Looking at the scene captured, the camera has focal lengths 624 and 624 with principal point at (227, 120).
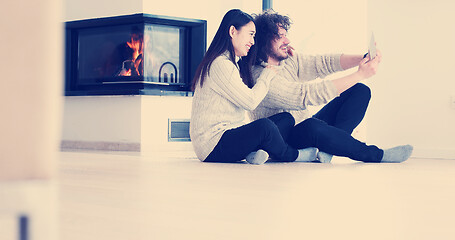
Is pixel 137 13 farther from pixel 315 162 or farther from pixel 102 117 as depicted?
pixel 315 162

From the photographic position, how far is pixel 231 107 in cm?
308

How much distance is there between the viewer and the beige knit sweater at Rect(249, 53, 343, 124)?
9.84 feet

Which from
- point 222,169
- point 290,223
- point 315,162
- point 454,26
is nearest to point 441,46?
point 454,26

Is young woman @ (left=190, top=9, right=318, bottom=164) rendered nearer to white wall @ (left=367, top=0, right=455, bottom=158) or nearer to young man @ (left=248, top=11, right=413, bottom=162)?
young man @ (left=248, top=11, right=413, bottom=162)

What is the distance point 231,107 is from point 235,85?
0.15m

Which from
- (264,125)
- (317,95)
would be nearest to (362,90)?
(317,95)

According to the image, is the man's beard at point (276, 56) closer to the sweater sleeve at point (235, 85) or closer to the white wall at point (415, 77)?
the sweater sleeve at point (235, 85)

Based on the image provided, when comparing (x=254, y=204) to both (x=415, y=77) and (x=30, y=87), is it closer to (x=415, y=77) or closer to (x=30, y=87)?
(x=30, y=87)

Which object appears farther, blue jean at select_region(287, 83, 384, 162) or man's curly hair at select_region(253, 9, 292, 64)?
man's curly hair at select_region(253, 9, 292, 64)

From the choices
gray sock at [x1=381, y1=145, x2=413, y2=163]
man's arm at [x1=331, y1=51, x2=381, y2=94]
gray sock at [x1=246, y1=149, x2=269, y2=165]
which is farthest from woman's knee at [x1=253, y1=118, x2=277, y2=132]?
gray sock at [x1=381, y1=145, x2=413, y2=163]

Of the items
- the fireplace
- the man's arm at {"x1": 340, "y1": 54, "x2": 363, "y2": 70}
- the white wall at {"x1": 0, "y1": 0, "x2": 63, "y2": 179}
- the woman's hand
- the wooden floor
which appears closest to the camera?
the white wall at {"x1": 0, "y1": 0, "x2": 63, "y2": 179}

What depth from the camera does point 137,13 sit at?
4.57 meters

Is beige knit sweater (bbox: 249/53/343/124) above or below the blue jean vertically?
above

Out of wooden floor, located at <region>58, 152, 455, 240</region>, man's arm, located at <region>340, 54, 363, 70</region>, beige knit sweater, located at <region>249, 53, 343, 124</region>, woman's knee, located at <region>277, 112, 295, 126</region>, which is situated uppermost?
man's arm, located at <region>340, 54, 363, 70</region>
